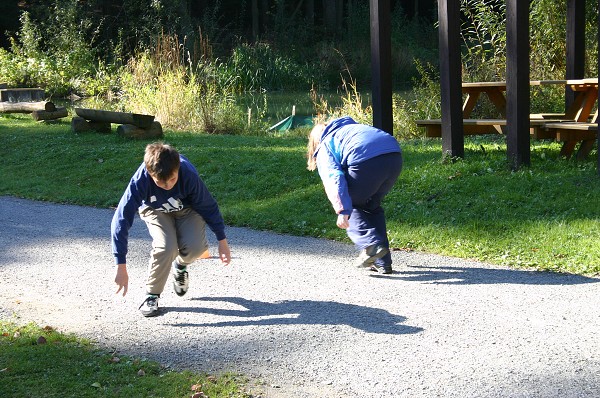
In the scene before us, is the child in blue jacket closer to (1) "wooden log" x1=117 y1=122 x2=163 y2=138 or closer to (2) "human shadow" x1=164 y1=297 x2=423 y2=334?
(2) "human shadow" x1=164 y1=297 x2=423 y2=334

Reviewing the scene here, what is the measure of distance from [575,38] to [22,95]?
447 inches

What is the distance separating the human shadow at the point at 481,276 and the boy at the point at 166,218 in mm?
1592

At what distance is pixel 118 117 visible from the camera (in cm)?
1326

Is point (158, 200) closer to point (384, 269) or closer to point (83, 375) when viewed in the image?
point (83, 375)

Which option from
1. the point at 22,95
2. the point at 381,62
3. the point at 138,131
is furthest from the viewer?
the point at 22,95

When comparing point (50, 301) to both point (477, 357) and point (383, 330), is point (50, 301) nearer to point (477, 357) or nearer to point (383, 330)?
point (383, 330)

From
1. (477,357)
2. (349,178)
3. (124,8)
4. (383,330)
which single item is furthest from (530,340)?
(124,8)

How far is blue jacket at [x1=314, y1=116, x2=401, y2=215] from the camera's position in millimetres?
5867

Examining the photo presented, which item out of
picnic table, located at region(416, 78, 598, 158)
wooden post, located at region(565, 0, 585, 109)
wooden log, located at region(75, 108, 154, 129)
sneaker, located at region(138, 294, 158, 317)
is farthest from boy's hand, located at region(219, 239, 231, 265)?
wooden log, located at region(75, 108, 154, 129)

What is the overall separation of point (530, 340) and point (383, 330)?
85cm

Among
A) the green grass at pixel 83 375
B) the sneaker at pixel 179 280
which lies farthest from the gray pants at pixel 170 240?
the green grass at pixel 83 375

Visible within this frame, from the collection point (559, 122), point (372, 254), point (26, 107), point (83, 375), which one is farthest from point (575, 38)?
point (26, 107)

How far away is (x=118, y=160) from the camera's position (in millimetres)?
11578

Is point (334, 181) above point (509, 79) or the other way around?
the other way around
